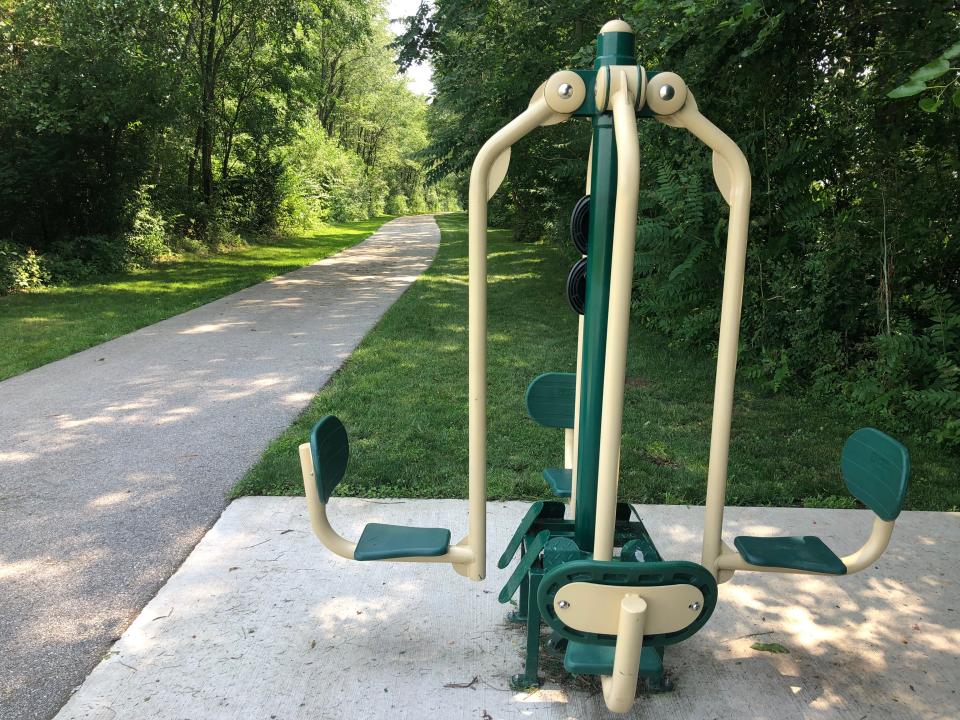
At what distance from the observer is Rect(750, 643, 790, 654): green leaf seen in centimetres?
Answer: 264

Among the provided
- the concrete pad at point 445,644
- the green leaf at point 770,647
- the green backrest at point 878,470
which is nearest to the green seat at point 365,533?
the concrete pad at point 445,644

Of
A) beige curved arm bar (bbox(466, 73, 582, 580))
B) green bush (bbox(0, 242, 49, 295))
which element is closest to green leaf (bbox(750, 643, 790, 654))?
beige curved arm bar (bbox(466, 73, 582, 580))

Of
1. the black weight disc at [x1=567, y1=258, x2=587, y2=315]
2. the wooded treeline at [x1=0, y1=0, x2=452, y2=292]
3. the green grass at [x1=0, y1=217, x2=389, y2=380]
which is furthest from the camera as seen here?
the wooded treeline at [x1=0, y1=0, x2=452, y2=292]

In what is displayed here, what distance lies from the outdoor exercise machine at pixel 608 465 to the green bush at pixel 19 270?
10895 millimetres

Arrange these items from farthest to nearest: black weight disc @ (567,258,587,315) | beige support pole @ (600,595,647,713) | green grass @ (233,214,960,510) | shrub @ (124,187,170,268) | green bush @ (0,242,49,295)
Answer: shrub @ (124,187,170,268)
green bush @ (0,242,49,295)
green grass @ (233,214,960,510)
black weight disc @ (567,258,587,315)
beige support pole @ (600,595,647,713)

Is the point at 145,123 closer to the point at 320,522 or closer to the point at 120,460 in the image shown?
the point at 120,460

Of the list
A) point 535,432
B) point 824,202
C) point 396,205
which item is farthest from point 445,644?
point 396,205

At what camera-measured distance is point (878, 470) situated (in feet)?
7.36

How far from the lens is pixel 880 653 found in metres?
2.63

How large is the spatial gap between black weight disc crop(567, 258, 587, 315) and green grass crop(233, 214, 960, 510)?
1.72 m

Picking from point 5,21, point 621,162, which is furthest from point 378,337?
point 5,21

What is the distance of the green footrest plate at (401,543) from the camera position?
2.41 meters

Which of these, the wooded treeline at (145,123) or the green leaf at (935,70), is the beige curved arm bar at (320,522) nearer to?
the green leaf at (935,70)

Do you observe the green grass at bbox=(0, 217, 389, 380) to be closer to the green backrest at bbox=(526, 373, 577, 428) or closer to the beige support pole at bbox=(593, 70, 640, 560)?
the green backrest at bbox=(526, 373, 577, 428)
